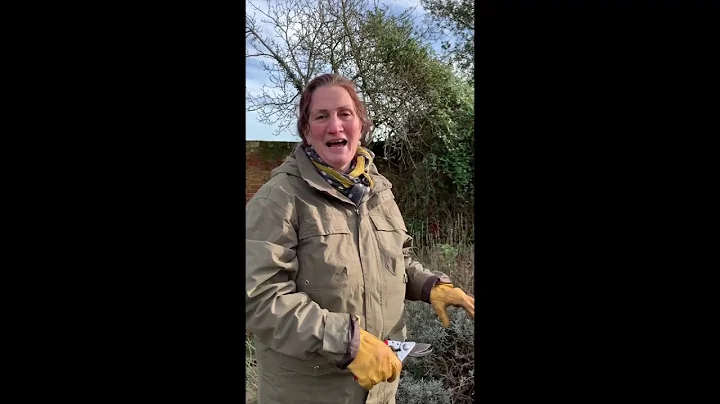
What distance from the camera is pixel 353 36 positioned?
318 cm

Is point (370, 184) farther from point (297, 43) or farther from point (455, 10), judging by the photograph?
point (455, 10)

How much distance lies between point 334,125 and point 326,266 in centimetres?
42

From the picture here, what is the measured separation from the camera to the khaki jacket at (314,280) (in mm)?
1178

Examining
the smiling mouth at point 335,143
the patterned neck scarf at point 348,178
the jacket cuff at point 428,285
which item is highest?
the smiling mouth at point 335,143

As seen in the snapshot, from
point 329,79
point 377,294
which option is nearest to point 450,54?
point 329,79

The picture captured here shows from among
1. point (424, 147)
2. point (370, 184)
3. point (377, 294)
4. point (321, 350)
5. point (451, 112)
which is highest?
point (451, 112)

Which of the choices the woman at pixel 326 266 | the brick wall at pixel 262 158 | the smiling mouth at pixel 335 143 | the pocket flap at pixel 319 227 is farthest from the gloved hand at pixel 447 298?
the brick wall at pixel 262 158

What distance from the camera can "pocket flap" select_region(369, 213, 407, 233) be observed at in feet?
4.50

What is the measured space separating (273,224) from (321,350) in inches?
13.9

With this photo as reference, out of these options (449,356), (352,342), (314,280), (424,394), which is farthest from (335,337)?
(449,356)

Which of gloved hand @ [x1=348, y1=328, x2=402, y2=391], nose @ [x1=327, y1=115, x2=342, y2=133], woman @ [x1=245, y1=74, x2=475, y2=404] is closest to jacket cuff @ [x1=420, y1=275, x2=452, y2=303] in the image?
woman @ [x1=245, y1=74, x2=475, y2=404]

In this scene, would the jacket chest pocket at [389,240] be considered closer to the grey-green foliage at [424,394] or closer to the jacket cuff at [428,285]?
the jacket cuff at [428,285]

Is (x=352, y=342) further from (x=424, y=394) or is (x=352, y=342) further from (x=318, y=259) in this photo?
(x=424, y=394)

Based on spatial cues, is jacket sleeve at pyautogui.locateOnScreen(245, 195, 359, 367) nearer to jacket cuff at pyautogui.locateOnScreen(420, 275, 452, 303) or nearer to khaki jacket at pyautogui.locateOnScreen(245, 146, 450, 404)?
khaki jacket at pyautogui.locateOnScreen(245, 146, 450, 404)
